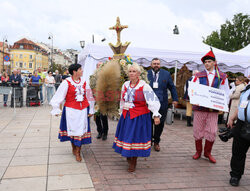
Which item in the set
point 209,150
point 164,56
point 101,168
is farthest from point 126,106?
point 164,56

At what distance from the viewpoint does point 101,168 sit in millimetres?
4047

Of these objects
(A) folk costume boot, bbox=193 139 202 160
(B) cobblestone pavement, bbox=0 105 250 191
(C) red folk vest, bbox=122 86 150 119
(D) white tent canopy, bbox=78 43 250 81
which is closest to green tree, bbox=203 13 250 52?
(D) white tent canopy, bbox=78 43 250 81

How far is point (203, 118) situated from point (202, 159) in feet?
2.79

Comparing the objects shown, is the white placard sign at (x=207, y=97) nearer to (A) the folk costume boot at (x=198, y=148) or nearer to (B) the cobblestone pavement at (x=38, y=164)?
(A) the folk costume boot at (x=198, y=148)

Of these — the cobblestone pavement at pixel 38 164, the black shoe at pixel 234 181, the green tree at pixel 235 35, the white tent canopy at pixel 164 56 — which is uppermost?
the green tree at pixel 235 35

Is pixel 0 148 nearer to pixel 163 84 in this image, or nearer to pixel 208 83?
pixel 163 84

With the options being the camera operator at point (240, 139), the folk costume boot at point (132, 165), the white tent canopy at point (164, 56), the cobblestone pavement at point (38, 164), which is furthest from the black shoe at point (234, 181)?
the white tent canopy at point (164, 56)

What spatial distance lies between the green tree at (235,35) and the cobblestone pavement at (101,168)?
2508 cm

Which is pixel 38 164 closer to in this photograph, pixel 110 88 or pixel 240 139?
pixel 110 88

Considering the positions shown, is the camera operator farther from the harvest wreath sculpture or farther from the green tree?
the green tree

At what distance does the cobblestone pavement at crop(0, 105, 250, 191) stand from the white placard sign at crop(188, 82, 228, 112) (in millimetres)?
1090

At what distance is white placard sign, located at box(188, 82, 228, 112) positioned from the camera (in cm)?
417

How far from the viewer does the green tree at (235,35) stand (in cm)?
2808

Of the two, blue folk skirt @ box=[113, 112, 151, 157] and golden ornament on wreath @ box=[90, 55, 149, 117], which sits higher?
golden ornament on wreath @ box=[90, 55, 149, 117]
